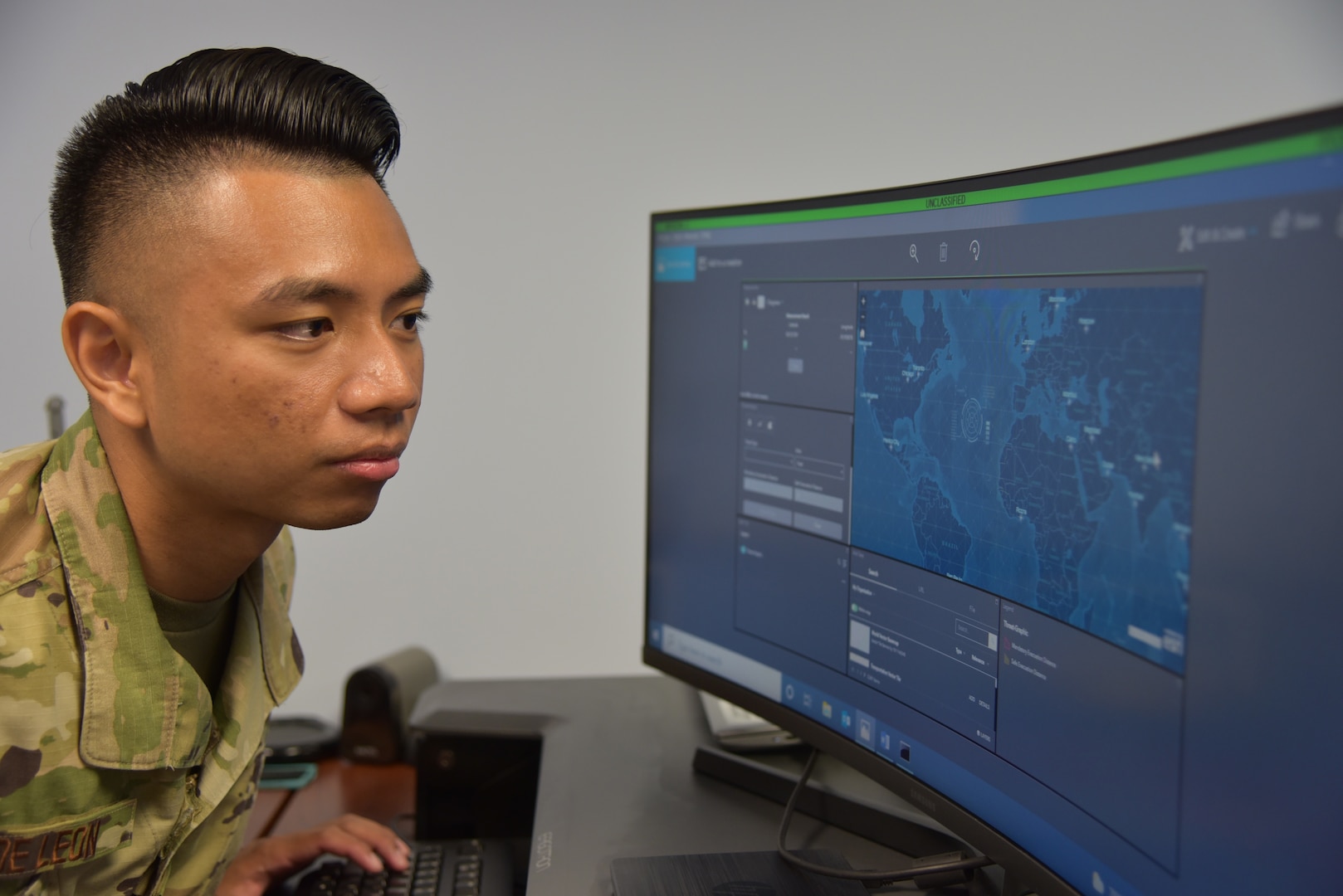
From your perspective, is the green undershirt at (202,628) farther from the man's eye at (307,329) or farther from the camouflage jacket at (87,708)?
the man's eye at (307,329)

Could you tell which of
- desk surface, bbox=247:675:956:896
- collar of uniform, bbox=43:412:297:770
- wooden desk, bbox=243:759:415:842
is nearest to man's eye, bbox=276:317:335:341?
collar of uniform, bbox=43:412:297:770

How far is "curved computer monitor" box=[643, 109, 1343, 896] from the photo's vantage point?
0.46m

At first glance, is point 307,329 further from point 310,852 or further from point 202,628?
point 310,852

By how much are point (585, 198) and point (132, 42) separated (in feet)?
2.21

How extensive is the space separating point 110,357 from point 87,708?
28 centimetres

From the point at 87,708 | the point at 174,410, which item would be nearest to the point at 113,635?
the point at 87,708

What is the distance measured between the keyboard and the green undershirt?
0.69ft

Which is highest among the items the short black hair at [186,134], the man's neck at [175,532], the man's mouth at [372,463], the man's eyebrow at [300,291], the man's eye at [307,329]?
the short black hair at [186,134]

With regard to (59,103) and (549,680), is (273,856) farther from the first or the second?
(59,103)

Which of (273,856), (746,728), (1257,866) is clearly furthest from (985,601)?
(273,856)

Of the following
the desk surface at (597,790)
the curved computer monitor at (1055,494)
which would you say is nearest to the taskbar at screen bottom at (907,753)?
the curved computer monitor at (1055,494)

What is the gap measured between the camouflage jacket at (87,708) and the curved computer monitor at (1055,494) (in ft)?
1.66

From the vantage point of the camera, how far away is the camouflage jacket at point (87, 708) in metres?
0.70

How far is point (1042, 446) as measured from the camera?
23.9 inches
